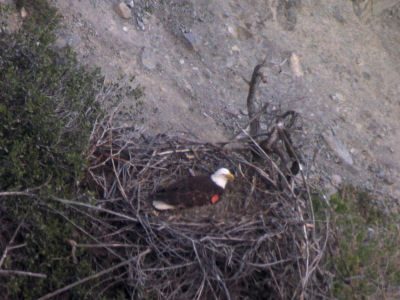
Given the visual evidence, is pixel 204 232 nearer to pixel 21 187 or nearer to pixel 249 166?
pixel 249 166

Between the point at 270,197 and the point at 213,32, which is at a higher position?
the point at 270,197

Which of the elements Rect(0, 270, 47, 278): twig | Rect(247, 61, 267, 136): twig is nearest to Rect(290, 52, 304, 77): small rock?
Rect(247, 61, 267, 136): twig

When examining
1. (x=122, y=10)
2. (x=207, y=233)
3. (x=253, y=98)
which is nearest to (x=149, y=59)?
(x=122, y=10)

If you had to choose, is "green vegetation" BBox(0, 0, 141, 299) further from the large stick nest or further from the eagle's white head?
the eagle's white head

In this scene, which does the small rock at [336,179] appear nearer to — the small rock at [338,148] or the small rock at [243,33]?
the small rock at [338,148]

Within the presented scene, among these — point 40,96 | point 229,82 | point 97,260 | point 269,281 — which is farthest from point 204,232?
point 229,82
